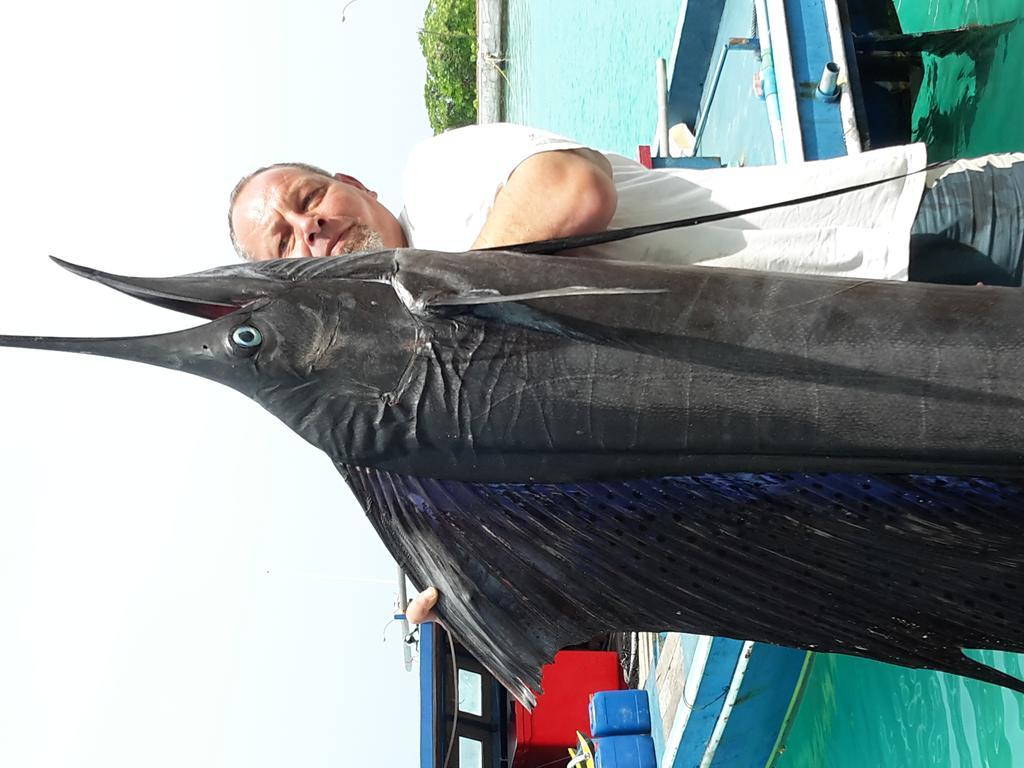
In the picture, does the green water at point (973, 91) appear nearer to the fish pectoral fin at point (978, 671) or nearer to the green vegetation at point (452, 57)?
the fish pectoral fin at point (978, 671)

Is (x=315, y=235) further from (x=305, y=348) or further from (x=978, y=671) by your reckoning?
(x=978, y=671)

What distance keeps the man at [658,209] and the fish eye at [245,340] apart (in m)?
0.52

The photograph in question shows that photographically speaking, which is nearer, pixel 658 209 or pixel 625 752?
pixel 658 209

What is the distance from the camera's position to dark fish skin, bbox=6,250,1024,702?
146cm

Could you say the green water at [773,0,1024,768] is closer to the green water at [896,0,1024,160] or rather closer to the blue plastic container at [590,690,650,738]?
the green water at [896,0,1024,160]

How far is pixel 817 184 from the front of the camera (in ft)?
6.52

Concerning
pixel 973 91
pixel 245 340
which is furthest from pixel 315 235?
pixel 973 91

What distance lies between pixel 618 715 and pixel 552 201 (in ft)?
15.6

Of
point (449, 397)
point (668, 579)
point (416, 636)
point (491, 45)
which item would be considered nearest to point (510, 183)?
point (449, 397)

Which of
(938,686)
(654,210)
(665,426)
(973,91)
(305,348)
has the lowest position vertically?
(938,686)

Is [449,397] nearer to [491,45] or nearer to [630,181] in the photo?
[630,181]

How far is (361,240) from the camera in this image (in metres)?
2.13

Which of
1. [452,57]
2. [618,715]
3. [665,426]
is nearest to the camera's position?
[665,426]

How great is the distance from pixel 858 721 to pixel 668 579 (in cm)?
538
